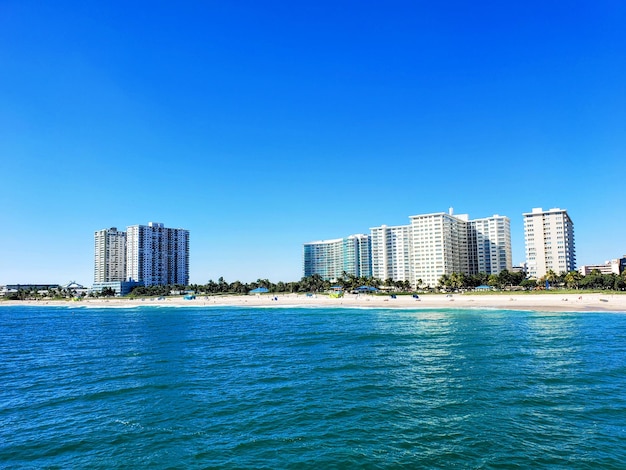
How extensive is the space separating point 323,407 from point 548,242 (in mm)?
182594

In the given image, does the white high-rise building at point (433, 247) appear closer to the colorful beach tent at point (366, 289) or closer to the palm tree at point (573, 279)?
the colorful beach tent at point (366, 289)

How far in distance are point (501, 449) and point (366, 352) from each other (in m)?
20.5

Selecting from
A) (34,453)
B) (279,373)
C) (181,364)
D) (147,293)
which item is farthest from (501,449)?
(147,293)

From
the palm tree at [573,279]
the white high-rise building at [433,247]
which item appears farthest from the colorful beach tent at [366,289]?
the palm tree at [573,279]

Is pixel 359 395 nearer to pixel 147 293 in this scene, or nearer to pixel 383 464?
pixel 383 464

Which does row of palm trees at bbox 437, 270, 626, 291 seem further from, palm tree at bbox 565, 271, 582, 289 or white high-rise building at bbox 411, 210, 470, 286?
white high-rise building at bbox 411, 210, 470, 286

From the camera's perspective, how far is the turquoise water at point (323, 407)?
14.2 metres

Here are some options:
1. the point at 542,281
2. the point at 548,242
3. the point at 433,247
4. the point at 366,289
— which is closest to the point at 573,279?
the point at 542,281

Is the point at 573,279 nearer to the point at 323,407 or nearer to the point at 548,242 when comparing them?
the point at 548,242

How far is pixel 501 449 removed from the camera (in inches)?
556

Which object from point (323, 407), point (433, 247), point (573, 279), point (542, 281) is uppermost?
point (433, 247)

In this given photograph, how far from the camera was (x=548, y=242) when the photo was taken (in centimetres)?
17125

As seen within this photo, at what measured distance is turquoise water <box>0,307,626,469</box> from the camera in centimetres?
1419

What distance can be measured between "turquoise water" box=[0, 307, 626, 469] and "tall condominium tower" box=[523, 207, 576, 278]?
151 metres
